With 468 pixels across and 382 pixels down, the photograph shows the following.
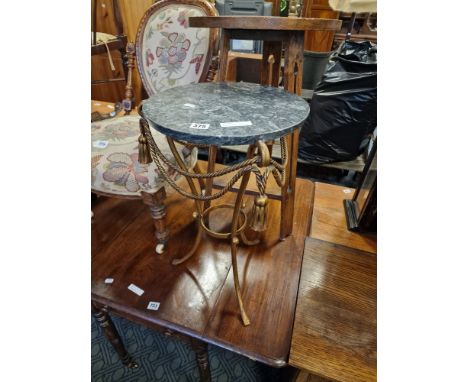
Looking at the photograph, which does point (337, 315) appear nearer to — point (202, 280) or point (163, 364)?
point (202, 280)

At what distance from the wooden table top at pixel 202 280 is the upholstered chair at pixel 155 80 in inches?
4.9

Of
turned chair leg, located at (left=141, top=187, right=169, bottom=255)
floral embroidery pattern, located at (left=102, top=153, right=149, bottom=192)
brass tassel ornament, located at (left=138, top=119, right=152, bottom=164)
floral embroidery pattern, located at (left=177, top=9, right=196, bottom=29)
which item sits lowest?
turned chair leg, located at (left=141, top=187, right=169, bottom=255)

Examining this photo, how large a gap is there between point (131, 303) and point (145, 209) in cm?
52

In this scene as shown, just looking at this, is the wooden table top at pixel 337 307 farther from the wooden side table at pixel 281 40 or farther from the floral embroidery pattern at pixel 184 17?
the floral embroidery pattern at pixel 184 17

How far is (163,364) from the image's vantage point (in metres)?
1.04

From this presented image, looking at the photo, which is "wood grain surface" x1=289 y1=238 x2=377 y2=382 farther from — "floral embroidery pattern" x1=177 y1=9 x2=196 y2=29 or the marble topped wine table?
"floral embroidery pattern" x1=177 y1=9 x2=196 y2=29

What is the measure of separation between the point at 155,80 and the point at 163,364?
1191mm

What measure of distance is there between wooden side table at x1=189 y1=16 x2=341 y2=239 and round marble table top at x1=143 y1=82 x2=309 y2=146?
4.3 inches

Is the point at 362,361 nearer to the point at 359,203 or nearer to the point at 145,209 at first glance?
the point at 359,203

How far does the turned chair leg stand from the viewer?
2.93 ft

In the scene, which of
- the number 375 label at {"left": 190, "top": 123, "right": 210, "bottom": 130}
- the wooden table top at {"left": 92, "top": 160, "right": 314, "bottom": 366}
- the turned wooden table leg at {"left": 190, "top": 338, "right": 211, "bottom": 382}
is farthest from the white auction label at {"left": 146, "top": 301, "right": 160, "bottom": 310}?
the number 375 label at {"left": 190, "top": 123, "right": 210, "bottom": 130}

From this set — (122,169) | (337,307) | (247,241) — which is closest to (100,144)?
(122,169)

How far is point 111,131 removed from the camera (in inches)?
40.9

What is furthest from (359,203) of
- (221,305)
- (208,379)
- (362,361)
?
(208,379)
